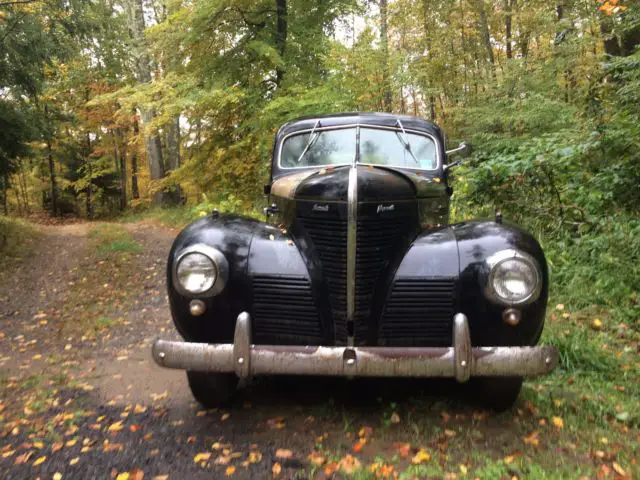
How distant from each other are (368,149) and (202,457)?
273 centimetres

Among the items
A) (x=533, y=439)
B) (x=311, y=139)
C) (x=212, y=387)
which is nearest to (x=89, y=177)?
(x=311, y=139)

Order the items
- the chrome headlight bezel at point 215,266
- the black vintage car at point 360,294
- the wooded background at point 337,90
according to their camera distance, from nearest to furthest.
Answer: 1. the black vintage car at point 360,294
2. the chrome headlight bezel at point 215,266
3. the wooded background at point 337,90

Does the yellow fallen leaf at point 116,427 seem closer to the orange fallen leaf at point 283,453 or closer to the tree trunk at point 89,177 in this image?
the orange fallen leaf at point 283,453

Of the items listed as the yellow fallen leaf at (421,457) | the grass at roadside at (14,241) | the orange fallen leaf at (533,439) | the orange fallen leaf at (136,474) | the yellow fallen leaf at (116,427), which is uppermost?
the yellow fallen leaf at (421,457)

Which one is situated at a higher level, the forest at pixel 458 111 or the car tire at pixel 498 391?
the forest at pixel 458 111

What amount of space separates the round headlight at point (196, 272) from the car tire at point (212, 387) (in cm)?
64

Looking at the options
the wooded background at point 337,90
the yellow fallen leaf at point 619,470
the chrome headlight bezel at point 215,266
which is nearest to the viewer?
the yellow fallen leaf at point 619,470

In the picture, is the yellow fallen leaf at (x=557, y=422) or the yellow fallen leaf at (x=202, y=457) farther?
the yellow fallen leaf at (x=557, y=422)

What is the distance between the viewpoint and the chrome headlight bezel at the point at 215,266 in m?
3.03

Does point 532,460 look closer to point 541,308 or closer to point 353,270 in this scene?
point 541,308

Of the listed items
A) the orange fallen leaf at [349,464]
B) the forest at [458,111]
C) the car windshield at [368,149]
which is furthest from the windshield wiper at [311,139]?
the orange fallen leaf at [349,464]

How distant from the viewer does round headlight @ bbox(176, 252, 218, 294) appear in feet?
9.96

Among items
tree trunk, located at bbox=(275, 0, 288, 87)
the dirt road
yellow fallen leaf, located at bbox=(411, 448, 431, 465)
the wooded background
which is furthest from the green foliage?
yellow fallen leaf, located at bbox=(411, 448, 431, 465)

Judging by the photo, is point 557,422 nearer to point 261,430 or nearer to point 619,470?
point 619,470
